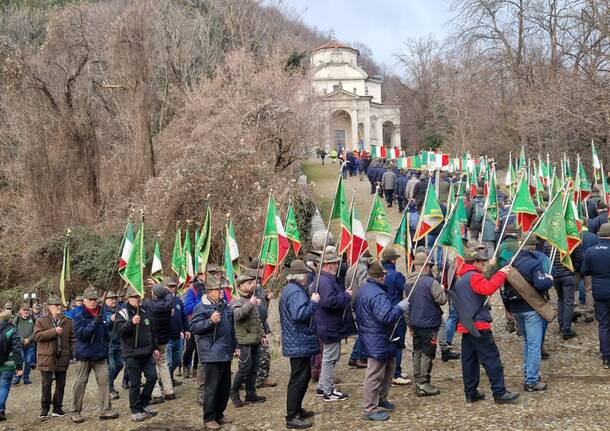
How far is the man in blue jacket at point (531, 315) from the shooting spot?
8086 mm

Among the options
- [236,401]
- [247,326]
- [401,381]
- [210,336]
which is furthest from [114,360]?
[401,381]

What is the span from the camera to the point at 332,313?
8164 mm

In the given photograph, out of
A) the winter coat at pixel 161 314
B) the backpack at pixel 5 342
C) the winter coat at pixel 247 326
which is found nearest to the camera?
the winter coat at pixel 247 326

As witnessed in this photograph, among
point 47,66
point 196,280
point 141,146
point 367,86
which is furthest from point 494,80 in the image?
point 367,86

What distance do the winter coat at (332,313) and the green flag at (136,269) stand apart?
276cm

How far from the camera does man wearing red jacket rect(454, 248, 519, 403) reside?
7613 mm

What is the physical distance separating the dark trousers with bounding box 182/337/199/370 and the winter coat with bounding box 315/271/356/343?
363cm

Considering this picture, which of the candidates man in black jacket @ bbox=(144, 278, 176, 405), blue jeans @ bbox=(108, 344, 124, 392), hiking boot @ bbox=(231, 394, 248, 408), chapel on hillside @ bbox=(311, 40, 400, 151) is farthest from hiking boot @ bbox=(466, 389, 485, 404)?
chapel on hillside @ bbox=(311, 40, 400, 151)

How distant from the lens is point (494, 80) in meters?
38.3

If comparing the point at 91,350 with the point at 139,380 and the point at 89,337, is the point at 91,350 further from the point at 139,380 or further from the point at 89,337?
the point at 139,380

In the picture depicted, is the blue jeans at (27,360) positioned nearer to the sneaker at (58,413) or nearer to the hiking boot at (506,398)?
the sneaker at (58,413)

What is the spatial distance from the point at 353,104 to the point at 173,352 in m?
57.8

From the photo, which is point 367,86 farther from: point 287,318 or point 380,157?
point 287,318

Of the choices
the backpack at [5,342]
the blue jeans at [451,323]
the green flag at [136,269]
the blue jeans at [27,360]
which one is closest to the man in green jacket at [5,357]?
the backpack at [5,342]
